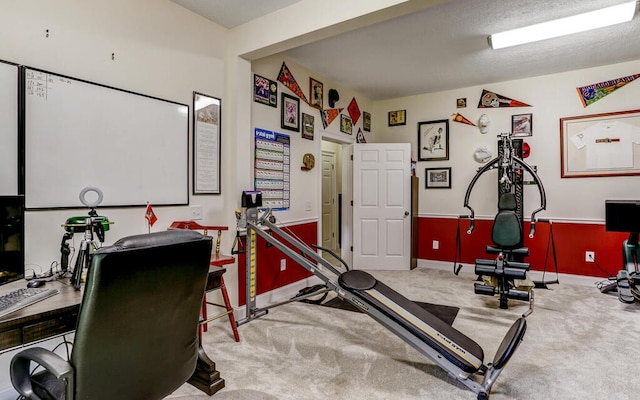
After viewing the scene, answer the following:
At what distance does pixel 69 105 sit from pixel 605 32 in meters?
4.70

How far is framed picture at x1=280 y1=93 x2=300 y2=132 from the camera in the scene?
386 cm

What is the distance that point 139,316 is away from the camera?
115cm

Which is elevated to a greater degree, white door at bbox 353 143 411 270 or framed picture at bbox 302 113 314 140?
framed picture at bbox 302 113 314 140

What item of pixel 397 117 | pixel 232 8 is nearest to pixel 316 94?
pixel 232 8

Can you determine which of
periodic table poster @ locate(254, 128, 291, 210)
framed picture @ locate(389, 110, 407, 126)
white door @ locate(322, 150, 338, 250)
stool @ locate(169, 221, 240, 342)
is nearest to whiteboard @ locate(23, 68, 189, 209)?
stool @ locate(169, 221, 240, 342)

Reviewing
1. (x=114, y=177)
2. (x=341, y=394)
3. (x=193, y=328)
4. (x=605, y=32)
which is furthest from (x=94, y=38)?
(x=605, y=32)

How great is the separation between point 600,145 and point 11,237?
18.9 feet

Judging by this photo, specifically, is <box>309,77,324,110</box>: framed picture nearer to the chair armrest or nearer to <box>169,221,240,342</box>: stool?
<box>169,221,240,342</box>: stool

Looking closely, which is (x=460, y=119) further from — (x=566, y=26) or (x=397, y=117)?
(x=566, y=26)

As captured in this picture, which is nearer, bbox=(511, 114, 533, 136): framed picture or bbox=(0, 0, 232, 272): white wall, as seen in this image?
bbox=(0, 0, 232, 272): white wall

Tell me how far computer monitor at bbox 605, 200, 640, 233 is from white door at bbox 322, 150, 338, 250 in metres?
4.25

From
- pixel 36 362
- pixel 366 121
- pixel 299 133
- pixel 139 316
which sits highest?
pixel 366 121

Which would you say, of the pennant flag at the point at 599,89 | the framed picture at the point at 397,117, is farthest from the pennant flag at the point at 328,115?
the pennant flag at the point at 599,89

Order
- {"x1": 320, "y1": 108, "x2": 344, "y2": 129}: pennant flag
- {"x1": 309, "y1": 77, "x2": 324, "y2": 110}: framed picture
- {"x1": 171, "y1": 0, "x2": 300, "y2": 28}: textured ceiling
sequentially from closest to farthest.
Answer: {"x1": 171, "y1": 0, "x2": 300, "y2": 28}: textured ceiling < {"x1": 309, "y1": 77, "x2": 324, "y2": 110}: framed picture < {"x1": 320, "y1": 108, "x2": 344, "y2": 129}: pennant flag
